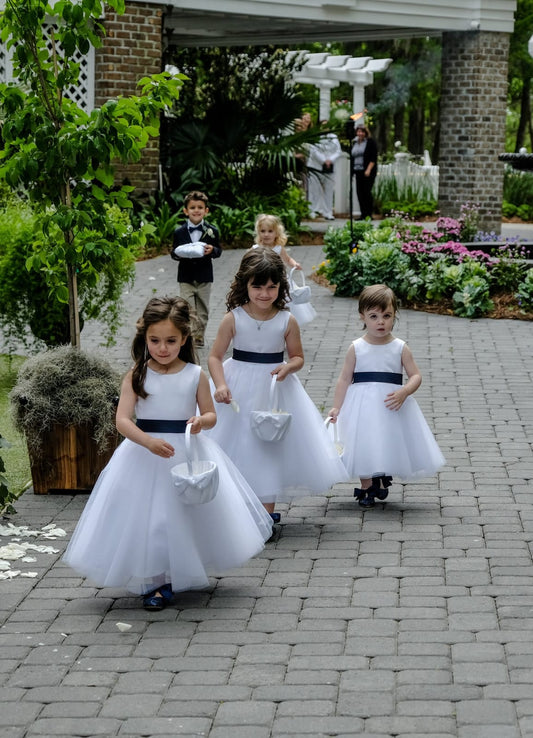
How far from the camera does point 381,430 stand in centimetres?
653

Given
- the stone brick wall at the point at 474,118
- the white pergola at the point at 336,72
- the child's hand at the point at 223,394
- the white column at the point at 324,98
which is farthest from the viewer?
the white column at the point at 324,98

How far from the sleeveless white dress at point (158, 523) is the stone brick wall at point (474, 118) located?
17088 millimetres

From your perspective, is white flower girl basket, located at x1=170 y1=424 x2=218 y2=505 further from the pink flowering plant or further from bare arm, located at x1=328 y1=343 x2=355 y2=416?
the pink flowering plant

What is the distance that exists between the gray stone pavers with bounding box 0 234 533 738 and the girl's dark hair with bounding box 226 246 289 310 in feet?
3.87

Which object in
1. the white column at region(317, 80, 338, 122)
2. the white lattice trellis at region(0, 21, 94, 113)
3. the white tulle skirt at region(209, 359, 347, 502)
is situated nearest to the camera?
the white tulle skirt at region(209, 359, 347, 502)

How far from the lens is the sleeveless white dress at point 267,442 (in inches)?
241

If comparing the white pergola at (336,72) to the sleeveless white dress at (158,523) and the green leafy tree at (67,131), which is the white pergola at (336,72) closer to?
the green leafy tree at (67,131)

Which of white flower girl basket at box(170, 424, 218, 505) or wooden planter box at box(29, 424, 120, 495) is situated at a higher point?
white flower girl basket at box(170, 424, 218, 505)

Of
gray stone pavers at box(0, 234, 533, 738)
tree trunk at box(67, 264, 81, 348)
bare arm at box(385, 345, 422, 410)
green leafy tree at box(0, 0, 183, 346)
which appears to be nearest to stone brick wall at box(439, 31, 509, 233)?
gray stone pavers at box(0, 234, 533, 738)

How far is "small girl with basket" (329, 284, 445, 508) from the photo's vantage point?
256 inches

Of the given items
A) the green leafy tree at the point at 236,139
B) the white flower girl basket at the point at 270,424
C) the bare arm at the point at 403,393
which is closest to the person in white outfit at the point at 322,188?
the green leafy tree at the point at 236,139

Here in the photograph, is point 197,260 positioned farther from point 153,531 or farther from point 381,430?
point 153,531

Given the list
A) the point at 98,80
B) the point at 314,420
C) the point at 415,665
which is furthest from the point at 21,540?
the point at 98,80

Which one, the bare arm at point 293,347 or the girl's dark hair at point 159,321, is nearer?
the girl's dark hair at point 159,321
